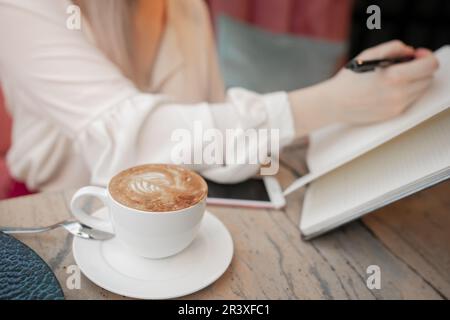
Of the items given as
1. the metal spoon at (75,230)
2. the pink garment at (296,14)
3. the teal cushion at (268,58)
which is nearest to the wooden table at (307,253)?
the metal spoon at (75,230)

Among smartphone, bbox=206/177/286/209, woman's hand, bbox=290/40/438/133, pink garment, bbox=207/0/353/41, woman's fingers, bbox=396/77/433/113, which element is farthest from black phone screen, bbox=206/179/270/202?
pink garment, bbox=207/0/353/41

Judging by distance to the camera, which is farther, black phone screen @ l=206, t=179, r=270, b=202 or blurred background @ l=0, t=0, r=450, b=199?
blurred background @ l=0, t=0, r=450, b=199

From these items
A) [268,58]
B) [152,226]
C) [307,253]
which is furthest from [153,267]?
[268,58]

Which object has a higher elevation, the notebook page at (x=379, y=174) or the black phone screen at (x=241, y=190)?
the notebook page at (x=379, y=174)

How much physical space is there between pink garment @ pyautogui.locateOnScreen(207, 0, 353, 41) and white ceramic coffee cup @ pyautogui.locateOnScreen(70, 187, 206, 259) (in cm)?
136

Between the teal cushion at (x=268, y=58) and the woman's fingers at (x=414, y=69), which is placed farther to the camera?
the teal cushion at (x=268, y=58)

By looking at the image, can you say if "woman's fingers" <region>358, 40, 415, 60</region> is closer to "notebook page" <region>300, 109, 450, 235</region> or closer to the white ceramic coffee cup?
"notebook page" <region>300, 109, 450, 235</region>

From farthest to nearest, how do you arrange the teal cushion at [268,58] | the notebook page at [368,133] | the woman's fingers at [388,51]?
the teal cushion at [268,58], the woman's fingers at [388,51], the notebook page at [368,133]

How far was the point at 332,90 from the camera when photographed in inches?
23.5

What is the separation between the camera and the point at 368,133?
58cm

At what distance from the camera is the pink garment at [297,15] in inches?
65.0

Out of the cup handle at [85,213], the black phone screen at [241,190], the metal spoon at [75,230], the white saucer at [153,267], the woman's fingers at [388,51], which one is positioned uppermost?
the woman's fingers at [388,51]

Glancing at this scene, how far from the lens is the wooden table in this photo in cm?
39

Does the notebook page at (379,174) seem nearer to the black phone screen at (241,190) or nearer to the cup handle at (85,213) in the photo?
the black phone screen at (241,190)
